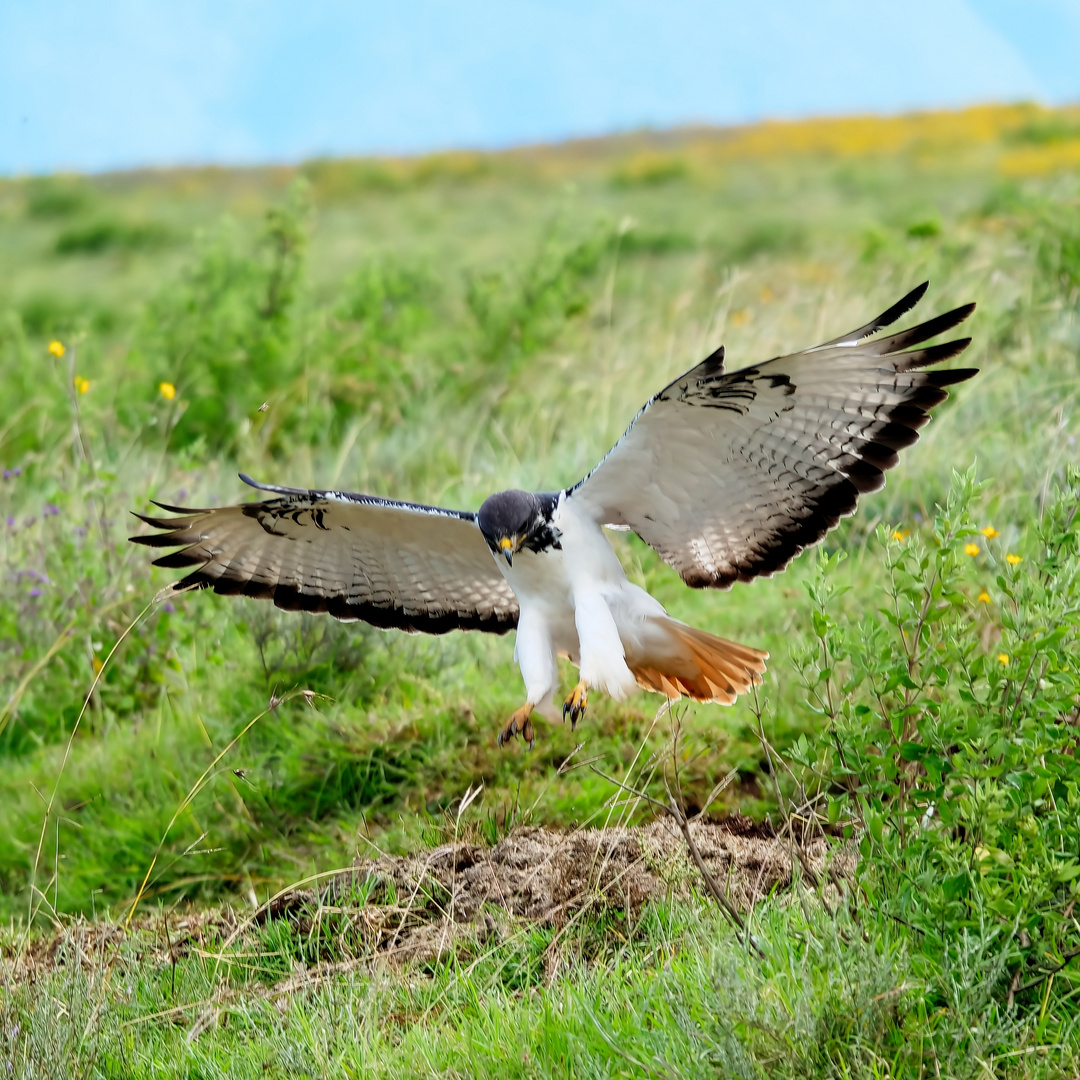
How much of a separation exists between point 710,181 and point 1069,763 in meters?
27.7

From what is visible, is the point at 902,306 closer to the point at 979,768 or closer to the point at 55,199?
the point at 979,768

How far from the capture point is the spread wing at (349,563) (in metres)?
4.38

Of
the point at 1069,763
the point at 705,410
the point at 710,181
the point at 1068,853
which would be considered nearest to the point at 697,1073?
the point at 1068,853

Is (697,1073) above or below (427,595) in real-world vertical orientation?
below

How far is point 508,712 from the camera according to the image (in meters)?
4.86

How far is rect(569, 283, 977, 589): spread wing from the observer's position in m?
3.53

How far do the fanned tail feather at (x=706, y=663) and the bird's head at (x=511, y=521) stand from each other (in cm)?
53

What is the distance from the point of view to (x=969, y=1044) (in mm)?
2604

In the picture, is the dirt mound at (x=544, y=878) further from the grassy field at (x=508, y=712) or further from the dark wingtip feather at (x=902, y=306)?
the dark wingtip feather at (x=902, y=306)

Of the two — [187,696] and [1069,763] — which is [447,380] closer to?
[187,696]

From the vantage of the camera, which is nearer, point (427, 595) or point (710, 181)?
point (427, 595)

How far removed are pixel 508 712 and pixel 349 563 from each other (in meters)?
0.85

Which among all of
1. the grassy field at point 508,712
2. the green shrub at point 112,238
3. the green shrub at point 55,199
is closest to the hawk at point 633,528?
the grassy field at point 508,712

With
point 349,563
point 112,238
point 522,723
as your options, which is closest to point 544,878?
point 522,723
